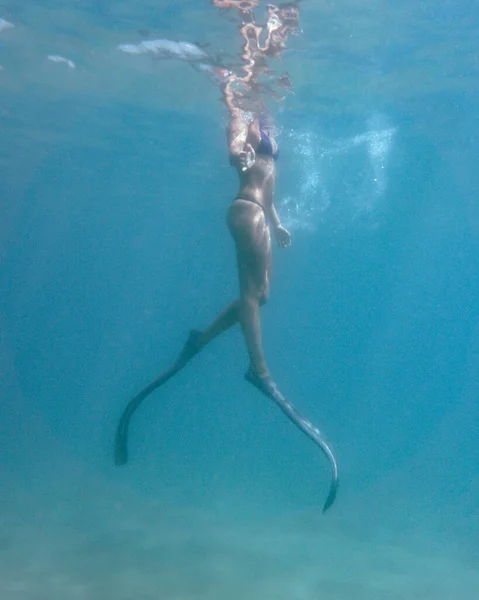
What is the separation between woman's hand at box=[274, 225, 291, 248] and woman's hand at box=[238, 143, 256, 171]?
1.42 metres

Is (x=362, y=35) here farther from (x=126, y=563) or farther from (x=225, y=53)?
(x=126, y=563)

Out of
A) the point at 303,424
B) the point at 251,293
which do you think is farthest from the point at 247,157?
the point at 303,424

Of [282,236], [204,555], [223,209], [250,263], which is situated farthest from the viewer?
[223,209]

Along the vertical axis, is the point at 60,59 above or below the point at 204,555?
above

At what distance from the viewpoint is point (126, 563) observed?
37.6ft

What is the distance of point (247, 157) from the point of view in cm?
841

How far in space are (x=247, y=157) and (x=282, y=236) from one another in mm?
1762

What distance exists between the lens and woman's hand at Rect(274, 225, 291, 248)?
→ 9.59 meters

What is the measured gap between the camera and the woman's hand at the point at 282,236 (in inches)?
378

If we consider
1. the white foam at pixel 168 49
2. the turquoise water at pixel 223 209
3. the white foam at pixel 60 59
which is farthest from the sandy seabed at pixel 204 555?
the white foam at pixel 60 59

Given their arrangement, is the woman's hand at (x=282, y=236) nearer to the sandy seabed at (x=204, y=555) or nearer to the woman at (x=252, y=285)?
the woman at (x=252, y=285)

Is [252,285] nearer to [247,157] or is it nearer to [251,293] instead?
[251,293]

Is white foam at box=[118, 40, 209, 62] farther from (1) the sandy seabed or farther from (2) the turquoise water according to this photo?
(1) the sandy seabed

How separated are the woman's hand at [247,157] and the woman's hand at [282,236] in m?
1.42
